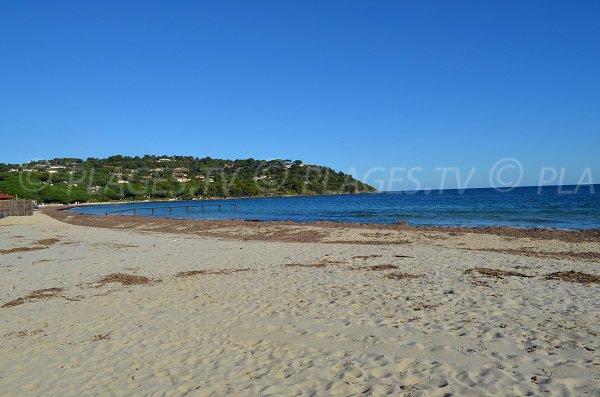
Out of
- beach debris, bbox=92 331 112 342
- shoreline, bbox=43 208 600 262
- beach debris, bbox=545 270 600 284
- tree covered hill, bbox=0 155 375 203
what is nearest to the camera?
beach debris, bbox=92 331 112 342

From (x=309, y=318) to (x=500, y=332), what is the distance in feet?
9.37

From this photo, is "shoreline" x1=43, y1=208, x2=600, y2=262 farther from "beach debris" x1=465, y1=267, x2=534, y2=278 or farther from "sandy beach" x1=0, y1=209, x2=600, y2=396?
"beach debris" x1=465, y1=267, x2=534, y2=278

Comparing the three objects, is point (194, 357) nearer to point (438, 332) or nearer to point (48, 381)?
point (48, 381)

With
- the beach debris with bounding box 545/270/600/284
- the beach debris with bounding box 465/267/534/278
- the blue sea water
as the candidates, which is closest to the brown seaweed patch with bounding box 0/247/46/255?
the beach debris with bounding box 465/267/534/278

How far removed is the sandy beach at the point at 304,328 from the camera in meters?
4.71

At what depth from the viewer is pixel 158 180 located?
14412cm

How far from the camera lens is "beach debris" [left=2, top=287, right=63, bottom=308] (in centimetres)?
851

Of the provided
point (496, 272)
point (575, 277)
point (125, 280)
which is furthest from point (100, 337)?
point (575, 277)

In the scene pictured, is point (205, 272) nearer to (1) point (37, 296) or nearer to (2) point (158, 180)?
(1) point (37, 296)

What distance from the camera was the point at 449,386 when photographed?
446cm

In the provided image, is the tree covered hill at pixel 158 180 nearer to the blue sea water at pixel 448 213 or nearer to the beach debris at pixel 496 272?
the blue sea water at pixel 448 213

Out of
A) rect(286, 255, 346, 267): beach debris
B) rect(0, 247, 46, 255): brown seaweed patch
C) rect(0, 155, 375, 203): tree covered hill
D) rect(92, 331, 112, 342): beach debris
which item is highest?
rect(0, 155, 375, 203): tree covered hill

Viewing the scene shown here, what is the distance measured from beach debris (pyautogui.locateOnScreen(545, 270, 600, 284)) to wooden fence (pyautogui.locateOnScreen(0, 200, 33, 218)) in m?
47.2

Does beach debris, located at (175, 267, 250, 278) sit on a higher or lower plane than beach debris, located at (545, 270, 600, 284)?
lower
